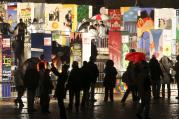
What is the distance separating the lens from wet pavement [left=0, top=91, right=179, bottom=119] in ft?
68.2

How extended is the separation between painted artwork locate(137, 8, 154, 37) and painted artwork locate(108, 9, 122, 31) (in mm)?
997

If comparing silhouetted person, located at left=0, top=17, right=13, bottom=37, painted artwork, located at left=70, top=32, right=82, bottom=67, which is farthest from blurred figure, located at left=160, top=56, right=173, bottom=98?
silhouetted person, located at left=0, top=17, right=13, bottom=37

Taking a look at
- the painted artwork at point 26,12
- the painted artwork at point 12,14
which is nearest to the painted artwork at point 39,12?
the painted artwork at point 26,12

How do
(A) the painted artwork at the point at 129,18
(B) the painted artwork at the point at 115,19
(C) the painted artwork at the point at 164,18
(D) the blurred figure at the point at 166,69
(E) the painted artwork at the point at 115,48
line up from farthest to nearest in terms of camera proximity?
(C) the painted artwork at the point at 164,18, (A) the painted artwork at the point at 129,18, (B) the painted artwork at the point at 115,19, (E) the painted artwork at the point at 115,48, (D) the blurred figure at the point at 166,69

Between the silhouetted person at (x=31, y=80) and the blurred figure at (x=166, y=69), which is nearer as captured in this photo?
the silhouetted person at (x=31, y=80)

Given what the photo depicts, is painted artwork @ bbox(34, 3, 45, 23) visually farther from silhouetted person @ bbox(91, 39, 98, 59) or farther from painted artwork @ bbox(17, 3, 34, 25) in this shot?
silhouetted person @ bbox(91, 39, 98, 59)

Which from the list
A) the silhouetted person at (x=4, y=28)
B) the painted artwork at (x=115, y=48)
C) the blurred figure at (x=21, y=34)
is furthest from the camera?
the painted artwork at (x=115, y=48)

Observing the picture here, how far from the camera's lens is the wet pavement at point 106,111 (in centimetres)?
2078

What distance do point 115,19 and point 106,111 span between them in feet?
27.7

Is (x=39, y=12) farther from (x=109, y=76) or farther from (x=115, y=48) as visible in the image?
(x=109, y=76)

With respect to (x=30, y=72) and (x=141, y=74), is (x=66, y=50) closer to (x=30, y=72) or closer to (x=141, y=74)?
(x=30, y=72)

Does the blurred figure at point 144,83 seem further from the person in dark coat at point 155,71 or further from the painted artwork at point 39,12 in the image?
the painted artwork at point 39,12

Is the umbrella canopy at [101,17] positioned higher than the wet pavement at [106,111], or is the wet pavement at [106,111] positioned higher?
the umbrella canopy at [101,17]

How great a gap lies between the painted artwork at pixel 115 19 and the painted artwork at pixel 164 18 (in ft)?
6.30
